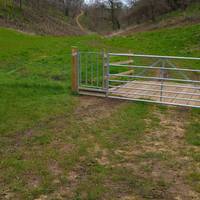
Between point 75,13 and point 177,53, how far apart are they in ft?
246

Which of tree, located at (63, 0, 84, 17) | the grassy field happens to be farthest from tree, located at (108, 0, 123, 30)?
the grassy field

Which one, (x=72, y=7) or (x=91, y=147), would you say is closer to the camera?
(x=91, y=147)

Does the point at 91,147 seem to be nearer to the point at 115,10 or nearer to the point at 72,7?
the point at 115,10

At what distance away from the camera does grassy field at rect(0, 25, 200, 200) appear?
419cm

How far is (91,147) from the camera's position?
5.43 metres

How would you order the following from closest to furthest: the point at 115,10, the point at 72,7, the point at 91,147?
the point at 91,147, the point at 115,10, the point at 72,7

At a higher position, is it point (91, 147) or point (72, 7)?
point (72, 7)

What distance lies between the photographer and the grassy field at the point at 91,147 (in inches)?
165

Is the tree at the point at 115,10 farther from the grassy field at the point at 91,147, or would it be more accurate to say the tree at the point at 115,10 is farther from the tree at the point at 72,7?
the grassy field at the point at 91,147

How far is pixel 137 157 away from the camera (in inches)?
201

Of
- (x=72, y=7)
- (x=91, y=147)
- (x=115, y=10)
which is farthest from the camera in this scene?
(x=72, y=7)

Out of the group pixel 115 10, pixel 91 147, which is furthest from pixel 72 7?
pixel 91 147

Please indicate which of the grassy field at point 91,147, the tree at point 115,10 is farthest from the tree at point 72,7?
the grassy field at point 91,147

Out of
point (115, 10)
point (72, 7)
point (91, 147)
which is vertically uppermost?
point (72, 7)
